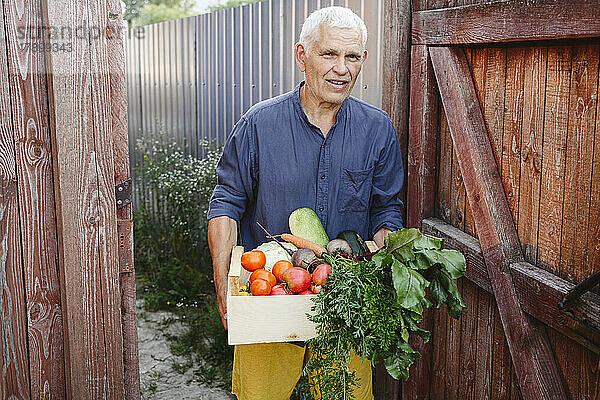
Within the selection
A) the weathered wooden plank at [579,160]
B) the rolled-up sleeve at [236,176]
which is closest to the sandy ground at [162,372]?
the rolled-up sleeve at [236,176]

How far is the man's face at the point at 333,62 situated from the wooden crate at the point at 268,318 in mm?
1092

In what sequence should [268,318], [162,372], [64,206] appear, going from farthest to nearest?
[162,372]
[64,206]
[268,318]

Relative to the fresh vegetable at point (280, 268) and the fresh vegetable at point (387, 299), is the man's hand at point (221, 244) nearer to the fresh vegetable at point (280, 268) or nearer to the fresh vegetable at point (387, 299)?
the fresh vegetable at point (280, 268)

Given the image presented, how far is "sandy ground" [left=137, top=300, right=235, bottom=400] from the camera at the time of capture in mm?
4617

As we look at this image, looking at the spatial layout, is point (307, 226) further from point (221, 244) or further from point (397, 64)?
point (397, 64)

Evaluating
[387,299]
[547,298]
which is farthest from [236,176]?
[547,298]

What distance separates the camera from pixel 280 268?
2680 millimetres

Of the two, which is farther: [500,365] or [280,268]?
[500,365]

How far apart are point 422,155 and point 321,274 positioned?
1.20 meters

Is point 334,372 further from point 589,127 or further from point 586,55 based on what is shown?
point 586,55

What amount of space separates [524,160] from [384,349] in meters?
0.99

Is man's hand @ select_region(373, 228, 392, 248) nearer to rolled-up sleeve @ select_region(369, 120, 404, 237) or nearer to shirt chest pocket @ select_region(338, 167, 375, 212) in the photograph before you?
rolled-up sleeve @ select_region(369, 120, 404, 237)

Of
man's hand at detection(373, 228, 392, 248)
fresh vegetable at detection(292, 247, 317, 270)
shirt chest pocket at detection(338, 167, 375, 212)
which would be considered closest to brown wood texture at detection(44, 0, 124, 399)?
fresh vegetable at detection(292, 247, 317, 270)

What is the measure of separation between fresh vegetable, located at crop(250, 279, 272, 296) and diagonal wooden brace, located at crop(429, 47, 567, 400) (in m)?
1.00
